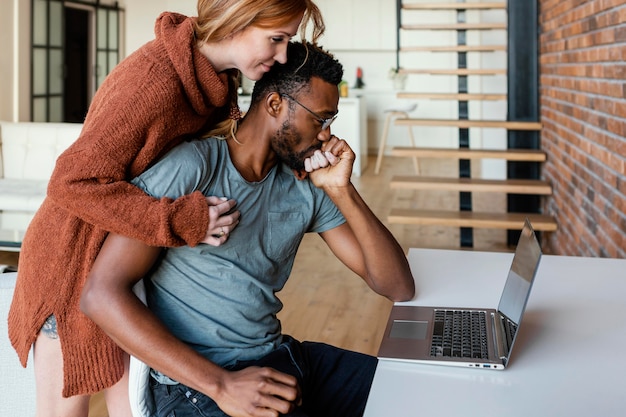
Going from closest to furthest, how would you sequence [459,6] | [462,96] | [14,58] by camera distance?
[462,96] < [459,6] < [14,58]

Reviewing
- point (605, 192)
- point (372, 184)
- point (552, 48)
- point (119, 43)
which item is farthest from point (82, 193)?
point (119, 43)

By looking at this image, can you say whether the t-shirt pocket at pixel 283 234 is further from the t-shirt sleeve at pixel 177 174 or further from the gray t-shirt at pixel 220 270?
the t-shirt sleeve at pixel 177 174

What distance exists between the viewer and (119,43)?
10.4 meters

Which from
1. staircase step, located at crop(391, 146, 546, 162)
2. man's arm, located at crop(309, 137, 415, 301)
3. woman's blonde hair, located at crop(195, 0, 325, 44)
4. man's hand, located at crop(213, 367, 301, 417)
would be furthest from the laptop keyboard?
staircase step, located at crop(391, 146, 546, 162)

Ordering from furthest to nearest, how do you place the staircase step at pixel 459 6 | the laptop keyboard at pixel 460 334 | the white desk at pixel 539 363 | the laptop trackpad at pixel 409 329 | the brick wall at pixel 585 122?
1. the staircase step at pixel 459 6
2. the brick wall at pixel 585 122
3. the laptop trackpad at pixel 409 329
4. the laptop keyboard at pixel 460 334
5. the white desk at pixel 539 363

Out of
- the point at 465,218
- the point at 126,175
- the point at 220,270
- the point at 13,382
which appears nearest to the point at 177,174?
the point at 126,175

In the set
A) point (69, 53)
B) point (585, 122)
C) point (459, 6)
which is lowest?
point (69, 53)

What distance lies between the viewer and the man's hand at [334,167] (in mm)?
1742

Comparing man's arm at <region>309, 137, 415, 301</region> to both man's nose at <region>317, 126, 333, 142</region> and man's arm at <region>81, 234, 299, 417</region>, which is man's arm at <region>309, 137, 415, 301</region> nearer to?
man's nose at <region>317, 126, 333, 142</region>

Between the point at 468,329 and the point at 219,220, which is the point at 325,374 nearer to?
the point at 468,329

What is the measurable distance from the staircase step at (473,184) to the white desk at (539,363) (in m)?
3.20

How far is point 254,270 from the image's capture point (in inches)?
63.2

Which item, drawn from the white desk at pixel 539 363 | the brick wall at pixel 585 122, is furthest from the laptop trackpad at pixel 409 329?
the brick wall at pixel 585 122

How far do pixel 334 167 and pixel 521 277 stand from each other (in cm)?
49
